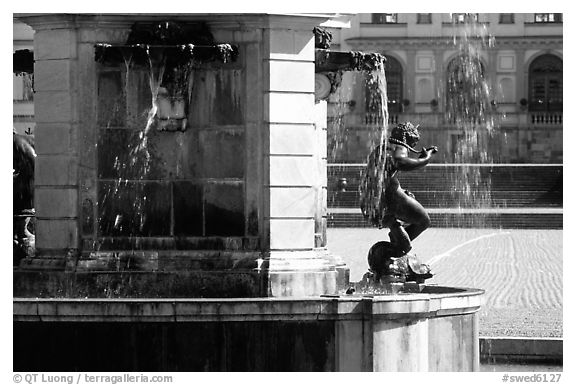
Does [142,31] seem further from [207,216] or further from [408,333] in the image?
[408,333]

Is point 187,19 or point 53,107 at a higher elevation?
point 187,19

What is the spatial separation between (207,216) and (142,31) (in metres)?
1.56

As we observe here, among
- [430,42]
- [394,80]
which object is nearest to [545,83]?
[430,42]

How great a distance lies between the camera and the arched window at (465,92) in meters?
90.1

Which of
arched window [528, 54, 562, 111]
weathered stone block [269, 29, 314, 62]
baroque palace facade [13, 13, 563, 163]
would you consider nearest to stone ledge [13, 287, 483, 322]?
weathered stone block [269, 29, 314, 62]

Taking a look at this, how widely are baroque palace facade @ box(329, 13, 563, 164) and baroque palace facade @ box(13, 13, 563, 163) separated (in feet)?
0.14

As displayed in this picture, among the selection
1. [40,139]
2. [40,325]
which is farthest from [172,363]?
[40,139]

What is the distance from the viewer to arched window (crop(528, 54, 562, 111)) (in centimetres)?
9100

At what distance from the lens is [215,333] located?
15875 millimetres

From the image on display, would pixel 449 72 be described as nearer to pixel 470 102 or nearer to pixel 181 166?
pixel 470 102

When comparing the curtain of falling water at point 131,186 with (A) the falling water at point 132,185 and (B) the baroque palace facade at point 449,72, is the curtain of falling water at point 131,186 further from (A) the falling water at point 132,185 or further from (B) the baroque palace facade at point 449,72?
(B) the baroque palace facade at point 449,72

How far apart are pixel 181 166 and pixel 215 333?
1765 mm

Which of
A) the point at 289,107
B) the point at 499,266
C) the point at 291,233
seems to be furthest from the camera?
the point at 499,266

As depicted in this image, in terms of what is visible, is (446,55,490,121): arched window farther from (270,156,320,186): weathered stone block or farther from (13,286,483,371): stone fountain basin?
(13,286,483,371): stone fountain basin
